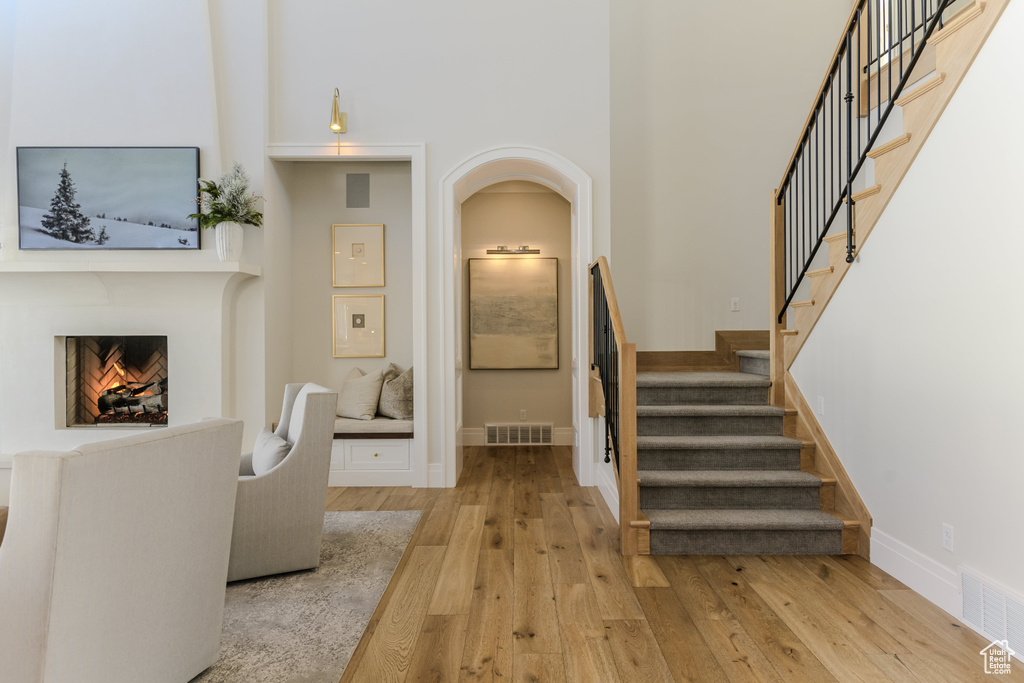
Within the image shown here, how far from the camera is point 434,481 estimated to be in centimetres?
455

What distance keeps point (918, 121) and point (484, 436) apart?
463cm

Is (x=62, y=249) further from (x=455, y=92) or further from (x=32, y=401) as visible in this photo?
(x=455, y=92)

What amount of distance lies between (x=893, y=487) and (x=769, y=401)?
1.16 metres

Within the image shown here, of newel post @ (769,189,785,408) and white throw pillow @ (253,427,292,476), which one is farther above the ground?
newel post @ (769,189,785,408)

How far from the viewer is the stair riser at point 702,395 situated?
3916mm

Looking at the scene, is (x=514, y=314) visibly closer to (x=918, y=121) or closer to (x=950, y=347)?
(x=918, y=121)

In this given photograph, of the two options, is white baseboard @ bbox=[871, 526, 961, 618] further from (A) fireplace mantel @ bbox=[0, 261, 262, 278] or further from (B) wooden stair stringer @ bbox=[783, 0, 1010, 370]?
(A) fireplace mantel @ bbox=[0, 261, 262, 278]

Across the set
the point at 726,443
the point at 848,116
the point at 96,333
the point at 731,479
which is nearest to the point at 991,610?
the point at 731,479

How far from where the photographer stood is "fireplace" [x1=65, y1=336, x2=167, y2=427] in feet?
15.0

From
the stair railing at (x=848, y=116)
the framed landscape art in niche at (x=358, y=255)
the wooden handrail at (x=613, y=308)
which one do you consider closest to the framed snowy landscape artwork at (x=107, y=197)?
the framed landscape art in niche at (x=358, y=255)

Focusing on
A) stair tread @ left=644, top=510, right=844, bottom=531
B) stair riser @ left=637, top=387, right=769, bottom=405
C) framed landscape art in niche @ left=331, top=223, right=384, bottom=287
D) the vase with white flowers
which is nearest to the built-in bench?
framed landscape art in niche @ left=331, top=223, right=384, bottom=287

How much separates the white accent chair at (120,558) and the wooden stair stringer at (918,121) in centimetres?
304

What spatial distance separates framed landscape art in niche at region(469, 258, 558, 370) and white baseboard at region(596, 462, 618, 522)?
1.94 meters

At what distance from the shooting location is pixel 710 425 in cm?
371
